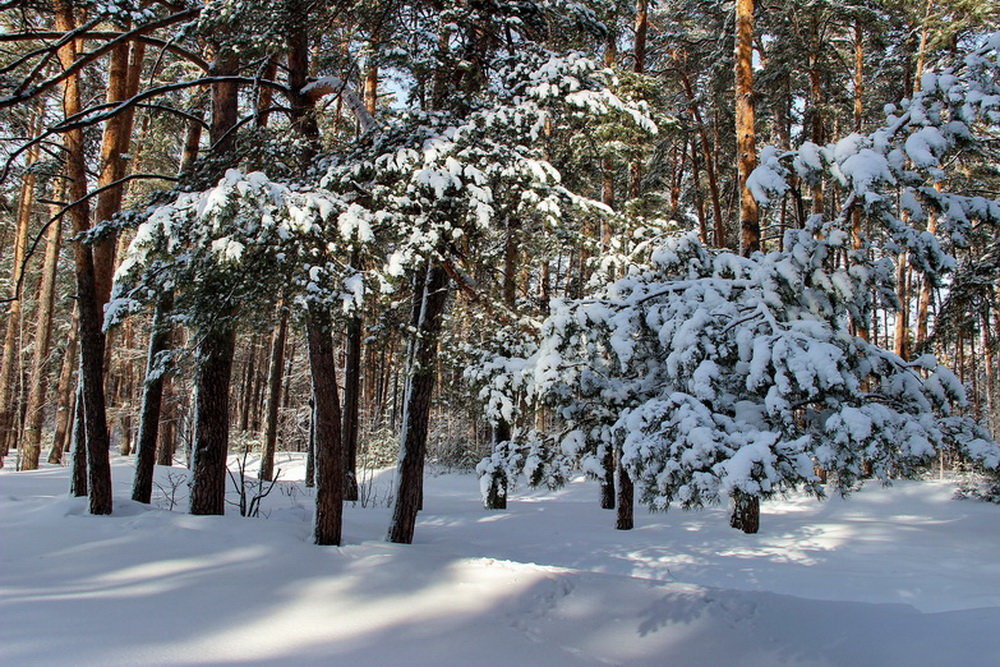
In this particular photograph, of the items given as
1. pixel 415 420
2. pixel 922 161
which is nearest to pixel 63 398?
pixel 415 420

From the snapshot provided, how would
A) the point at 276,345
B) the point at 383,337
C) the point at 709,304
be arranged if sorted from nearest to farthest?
the point at 709,304
the point at 383,337
the point at 276,345

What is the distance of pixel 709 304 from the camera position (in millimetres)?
4090

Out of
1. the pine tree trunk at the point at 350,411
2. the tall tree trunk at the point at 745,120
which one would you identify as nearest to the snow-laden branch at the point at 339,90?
the pine tree trunk at the point at 350,411

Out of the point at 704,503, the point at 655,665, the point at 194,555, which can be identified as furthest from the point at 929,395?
the point at 194,555

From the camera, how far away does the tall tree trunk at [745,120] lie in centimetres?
879

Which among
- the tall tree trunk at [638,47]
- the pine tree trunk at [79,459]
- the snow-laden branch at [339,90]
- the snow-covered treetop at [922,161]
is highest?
the tall tree trunk at [638,47]

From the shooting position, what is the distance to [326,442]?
636 cm

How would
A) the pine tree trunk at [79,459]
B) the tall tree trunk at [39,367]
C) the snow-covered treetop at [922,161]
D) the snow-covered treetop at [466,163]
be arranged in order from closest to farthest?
the snow-covered treetop at [922,161] < the snow-covered treetop at [466,163] < the pine tree trunk at [79,459] < the tall tree trunk at [39,367]

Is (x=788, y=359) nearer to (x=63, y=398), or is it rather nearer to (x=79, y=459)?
(x=79, y=459)

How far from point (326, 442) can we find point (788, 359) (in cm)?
474

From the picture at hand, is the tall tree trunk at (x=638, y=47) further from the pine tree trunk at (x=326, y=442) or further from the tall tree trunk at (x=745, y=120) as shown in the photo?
the pine tree trunk at (x=326, y=442)

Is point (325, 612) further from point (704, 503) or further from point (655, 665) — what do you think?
point (704, 503)

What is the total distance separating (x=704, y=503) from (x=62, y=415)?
18.0 metres

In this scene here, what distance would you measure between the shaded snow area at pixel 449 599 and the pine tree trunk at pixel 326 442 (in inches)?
12.7
